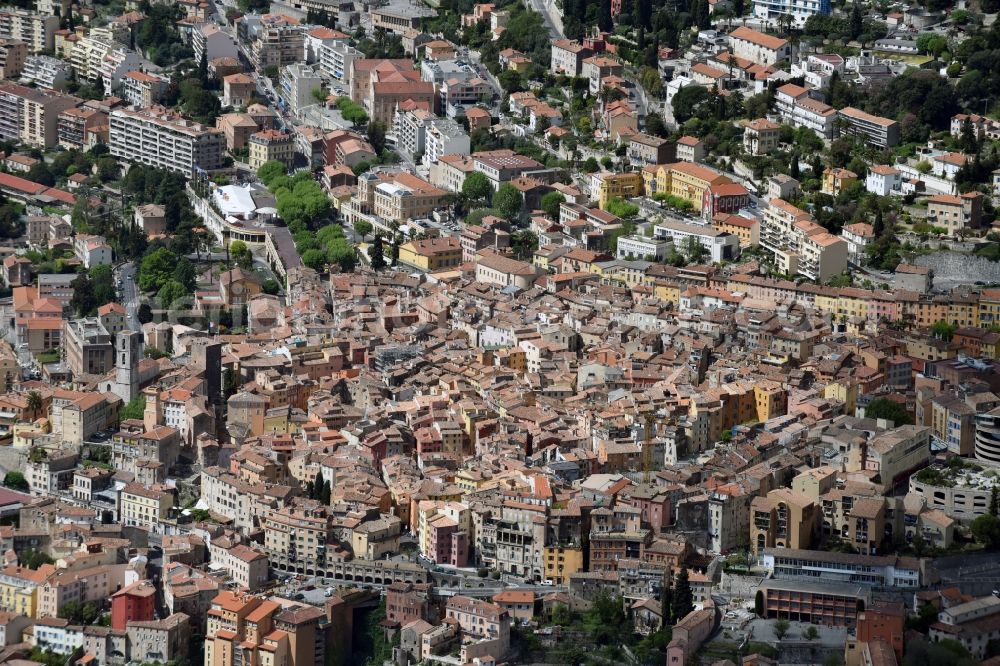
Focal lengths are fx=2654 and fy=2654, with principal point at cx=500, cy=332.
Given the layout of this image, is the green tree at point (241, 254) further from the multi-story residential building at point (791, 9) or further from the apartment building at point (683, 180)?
the multi-story residential building at point (791, 9)

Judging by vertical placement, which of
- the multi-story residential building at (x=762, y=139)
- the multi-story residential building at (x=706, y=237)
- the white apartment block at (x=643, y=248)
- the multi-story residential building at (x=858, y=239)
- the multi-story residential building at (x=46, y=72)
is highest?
the multi-story residential building at (x=762, y=139)

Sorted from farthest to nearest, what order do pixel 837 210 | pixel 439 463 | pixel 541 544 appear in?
pixel 837 210 → pixel 439 463 → pixel 541 544

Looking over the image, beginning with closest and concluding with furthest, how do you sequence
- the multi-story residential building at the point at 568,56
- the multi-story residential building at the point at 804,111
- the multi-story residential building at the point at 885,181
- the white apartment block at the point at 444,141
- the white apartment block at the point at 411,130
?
the multi-story residential building at the point at 885,181 → the multi-story residential building at the point at 804,111 → the white apartment block at the point at 444,141 → the white apartment block at the point at 411,130 → the multi-story residential building at the point at 568,56

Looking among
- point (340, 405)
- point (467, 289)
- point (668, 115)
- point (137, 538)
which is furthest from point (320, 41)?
point (137, 538)

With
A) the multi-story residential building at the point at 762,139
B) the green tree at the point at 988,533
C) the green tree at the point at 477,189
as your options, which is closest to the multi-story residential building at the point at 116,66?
the green tree at the point at 477,189

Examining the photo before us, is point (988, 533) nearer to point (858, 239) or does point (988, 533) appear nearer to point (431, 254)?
point (858, 239)

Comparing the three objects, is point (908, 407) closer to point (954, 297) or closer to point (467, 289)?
point (954, 297)
